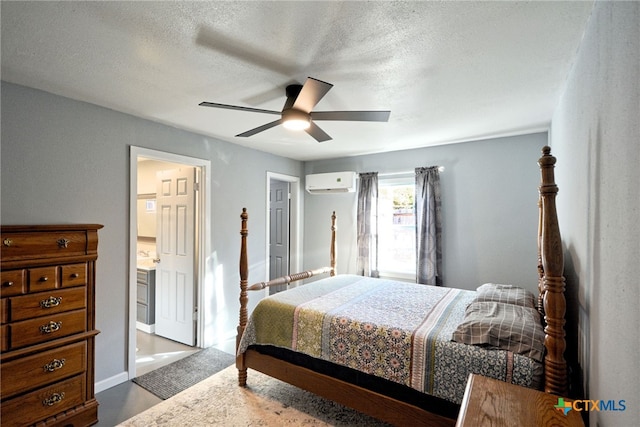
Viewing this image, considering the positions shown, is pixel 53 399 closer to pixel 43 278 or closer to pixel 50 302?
pixel 50 302

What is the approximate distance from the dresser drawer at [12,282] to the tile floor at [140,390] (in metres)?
1.13

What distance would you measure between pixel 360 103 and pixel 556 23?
1.30 m

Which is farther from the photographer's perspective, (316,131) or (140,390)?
(140,390)

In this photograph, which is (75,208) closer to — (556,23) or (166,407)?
(166,407)

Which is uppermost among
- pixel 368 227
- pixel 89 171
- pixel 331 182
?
pixel 331 182

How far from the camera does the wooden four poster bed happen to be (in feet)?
4.17

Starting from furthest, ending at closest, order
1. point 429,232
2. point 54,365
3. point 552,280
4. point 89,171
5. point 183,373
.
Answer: point 429,232, point 183,373, point 89,171, point 54,365, point 552,280

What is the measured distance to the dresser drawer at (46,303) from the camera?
1836 mm

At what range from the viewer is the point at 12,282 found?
182 centimetres

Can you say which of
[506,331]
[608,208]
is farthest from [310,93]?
[506,331]

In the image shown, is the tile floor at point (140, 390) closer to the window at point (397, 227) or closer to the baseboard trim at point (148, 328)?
the baseboard trim at point (148, 328)

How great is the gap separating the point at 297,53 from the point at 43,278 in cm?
219

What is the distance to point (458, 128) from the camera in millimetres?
3102

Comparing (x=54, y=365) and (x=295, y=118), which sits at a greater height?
(x=295, y=118)
